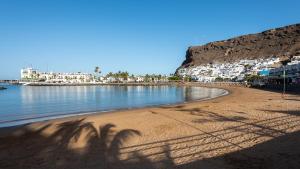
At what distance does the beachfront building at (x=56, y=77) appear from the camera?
581 ft

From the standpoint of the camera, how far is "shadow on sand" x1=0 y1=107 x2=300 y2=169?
280 inches

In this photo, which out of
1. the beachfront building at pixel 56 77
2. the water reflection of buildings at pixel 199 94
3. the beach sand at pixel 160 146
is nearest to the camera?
the beach sand at pixel 160 146

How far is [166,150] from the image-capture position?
8.64 m

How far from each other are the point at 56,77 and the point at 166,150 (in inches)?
7381

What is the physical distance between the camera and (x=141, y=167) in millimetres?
7180

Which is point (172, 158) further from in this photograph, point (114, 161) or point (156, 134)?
point (156, 134)

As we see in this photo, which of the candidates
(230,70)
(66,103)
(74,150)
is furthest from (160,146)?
(230,70)

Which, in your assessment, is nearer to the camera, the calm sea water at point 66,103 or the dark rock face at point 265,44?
the calm sea water at point 66,103

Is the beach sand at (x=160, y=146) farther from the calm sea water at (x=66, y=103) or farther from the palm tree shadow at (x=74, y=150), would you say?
the calm sea water at (x=66, y=103)

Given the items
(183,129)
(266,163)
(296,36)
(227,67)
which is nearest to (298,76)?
(183,129)

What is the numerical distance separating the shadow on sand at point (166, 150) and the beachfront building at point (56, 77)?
170829 millimetres

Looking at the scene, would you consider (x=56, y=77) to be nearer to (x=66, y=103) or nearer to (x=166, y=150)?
(x=66, y=103)

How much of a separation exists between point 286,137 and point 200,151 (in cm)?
313

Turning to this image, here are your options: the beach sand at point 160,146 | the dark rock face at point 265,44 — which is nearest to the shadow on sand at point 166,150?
the beach sand at point 160,146
